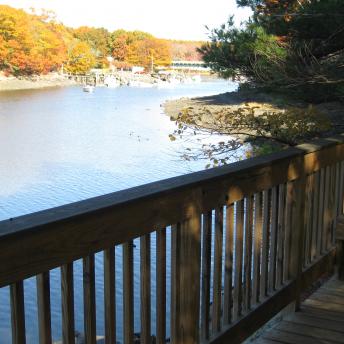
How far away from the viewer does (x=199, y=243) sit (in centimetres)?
230

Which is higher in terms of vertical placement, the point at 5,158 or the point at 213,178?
the point at 213,178

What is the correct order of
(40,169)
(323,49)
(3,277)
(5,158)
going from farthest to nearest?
(5,158) < (40,169) < (323,49) < (3,277)

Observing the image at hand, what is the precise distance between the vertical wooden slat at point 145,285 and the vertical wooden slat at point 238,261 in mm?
678

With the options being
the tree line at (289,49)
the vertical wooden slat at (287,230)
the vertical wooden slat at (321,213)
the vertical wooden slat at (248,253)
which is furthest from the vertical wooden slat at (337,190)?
the tree line at (289,49)

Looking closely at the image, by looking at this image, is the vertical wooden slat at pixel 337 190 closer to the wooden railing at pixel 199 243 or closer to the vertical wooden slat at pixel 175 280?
the wooden railing at pixel 199 243

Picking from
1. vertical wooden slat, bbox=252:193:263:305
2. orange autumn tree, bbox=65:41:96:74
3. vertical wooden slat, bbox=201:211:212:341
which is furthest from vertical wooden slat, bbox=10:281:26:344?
orange autumn tree, bbox=65:41:96:74

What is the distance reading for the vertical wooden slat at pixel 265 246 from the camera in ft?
9.25

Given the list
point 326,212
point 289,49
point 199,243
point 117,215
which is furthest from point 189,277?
point 289,49

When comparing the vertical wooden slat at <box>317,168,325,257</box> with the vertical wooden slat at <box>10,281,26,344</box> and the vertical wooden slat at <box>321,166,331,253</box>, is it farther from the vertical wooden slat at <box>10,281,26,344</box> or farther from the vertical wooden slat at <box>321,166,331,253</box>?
the vertical wooden slat at <box>10,281,26,344</box>

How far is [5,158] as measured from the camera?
73.2 feet

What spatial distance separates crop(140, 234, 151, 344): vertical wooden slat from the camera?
6.57 feet

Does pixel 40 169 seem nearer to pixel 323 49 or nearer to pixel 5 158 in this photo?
pixel 5 158

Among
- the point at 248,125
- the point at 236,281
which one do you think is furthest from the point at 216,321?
the point at 248,125

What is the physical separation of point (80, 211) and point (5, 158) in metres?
21.7
